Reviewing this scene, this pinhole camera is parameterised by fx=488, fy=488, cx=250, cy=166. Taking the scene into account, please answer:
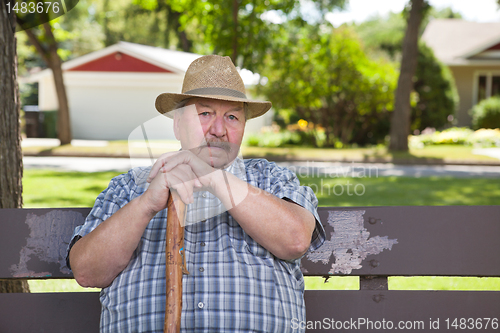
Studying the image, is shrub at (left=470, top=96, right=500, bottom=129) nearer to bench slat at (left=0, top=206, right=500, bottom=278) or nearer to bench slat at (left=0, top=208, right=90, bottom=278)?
bench slat at (left=0, top=206, right=500, bottom=278)

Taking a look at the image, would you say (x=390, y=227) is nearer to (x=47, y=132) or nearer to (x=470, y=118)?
Result: (x=47, y=132)

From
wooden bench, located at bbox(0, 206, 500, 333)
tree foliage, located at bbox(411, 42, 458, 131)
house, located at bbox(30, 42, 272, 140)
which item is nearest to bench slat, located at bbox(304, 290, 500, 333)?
wooden bench, located at bbox(0, 206, 500, 333)

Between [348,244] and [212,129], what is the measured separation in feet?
2.52

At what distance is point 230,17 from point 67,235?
29.2 ft

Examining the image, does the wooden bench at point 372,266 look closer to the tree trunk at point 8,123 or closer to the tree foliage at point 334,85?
the tree trunk at point 8,123

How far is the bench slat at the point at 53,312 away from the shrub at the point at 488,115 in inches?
743

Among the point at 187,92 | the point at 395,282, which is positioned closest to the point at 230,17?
the point at 395,282

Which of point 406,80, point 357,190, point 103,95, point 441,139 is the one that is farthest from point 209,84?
point 103,95

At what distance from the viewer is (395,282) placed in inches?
143

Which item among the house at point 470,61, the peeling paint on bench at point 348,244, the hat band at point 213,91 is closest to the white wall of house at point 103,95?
the house at point 470,61

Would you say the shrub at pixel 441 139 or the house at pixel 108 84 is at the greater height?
the house at pixel 108 84

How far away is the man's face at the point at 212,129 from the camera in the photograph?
65.3 inches

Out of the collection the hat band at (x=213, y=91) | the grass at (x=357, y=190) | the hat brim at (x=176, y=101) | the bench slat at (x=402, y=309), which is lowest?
the grass at (x=357, y=190)

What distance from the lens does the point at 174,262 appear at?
150cm
